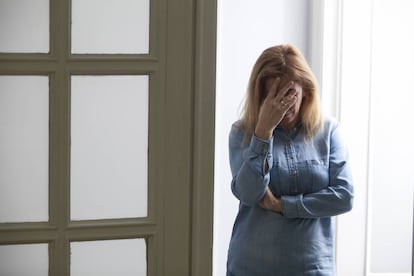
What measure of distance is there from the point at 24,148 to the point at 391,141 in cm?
→ 209

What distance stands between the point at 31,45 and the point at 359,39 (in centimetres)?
173

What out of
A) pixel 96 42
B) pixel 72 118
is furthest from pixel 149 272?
pixel 96 42

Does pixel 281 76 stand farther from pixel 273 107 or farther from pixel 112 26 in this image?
pixel 112 26

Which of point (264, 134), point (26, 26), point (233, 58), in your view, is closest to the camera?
point (26, 26)

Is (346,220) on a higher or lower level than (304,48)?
lower

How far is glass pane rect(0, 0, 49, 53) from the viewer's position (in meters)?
1.70

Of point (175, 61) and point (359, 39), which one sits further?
point (359, 39)

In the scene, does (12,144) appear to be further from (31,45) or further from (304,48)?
(304,48)

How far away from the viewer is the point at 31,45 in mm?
1705

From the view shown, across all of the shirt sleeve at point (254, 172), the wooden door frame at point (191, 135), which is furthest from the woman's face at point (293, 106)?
the wooden door frame at point (191, 135)

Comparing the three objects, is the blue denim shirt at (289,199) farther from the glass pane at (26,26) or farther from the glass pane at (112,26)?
the glass pane at (26,26)

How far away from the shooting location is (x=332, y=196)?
229 centimetres

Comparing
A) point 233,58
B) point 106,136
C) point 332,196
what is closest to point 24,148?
point 106,136

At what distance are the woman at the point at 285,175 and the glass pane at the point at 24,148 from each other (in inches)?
27.7
